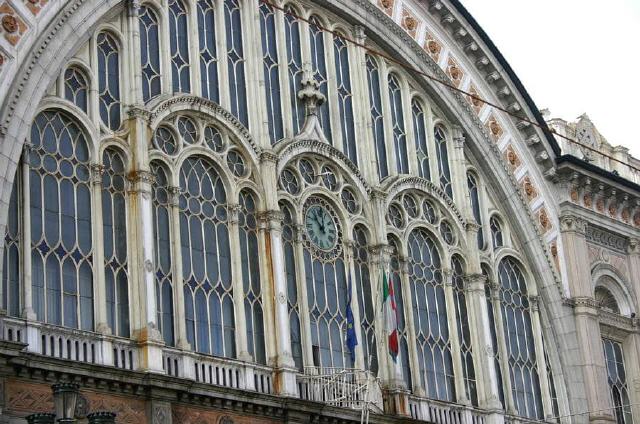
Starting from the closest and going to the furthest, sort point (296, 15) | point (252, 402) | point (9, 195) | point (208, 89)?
point (9, 195) → point (252, 402) → point (208, 89) → point (296, 15)

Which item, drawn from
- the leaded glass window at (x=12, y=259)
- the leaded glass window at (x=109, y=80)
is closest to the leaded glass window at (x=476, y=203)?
the leaded glass window at (x=109, y=80)

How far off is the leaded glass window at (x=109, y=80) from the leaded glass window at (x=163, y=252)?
138 cm

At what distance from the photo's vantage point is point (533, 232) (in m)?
42.3

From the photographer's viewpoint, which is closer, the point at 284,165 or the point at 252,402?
the point at 252,402

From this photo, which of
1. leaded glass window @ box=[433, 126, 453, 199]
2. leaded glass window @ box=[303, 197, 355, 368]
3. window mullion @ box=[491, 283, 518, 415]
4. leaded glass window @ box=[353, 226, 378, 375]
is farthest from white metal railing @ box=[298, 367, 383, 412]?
leaded glass window @ box=[433, 126, 453, 199]

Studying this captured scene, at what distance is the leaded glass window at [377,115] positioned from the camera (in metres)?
38.9

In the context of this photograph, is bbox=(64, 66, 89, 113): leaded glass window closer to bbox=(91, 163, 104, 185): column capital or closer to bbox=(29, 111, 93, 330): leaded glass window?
bbox=(29, 111, 93, 330): leaded glass window

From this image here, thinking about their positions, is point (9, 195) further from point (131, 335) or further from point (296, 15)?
point (296, 15)

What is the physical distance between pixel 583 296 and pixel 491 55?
727cm

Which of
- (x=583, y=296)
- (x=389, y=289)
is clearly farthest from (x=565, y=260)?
(x=389, y=289)

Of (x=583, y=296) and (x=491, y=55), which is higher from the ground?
(x=491, y=55)

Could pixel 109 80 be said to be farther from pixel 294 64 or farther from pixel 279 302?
pixel 294 64

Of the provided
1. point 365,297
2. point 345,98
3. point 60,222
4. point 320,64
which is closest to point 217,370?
point 60,222

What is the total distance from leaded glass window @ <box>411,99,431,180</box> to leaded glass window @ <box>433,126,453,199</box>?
463 millimetres
